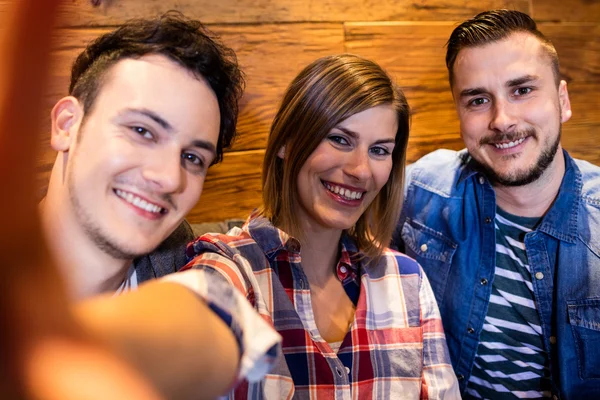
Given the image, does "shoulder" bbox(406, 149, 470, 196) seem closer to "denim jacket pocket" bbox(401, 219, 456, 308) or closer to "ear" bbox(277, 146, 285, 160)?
"denim jacket pocket" bbox(401, 219, 456, 308)

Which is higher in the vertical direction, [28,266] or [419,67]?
[419,67]

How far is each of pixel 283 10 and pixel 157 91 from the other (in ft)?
3.17

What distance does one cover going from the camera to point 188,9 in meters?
1.69

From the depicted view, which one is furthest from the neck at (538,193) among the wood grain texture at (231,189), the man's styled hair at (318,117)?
the wood grain texture at (231,189)

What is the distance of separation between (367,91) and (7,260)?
1252 millimetres

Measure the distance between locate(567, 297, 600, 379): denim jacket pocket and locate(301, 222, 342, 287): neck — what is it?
78cm

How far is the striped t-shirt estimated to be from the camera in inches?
64.2

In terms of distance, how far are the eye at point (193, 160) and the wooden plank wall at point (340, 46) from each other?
24.8 inches

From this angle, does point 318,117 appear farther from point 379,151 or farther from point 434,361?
point 434,361

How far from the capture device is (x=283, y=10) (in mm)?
1815

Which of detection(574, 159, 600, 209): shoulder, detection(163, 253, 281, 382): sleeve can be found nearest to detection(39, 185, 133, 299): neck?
detection(163, 253, 281, 382): sleeve

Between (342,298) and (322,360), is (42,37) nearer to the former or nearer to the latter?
(322,360)

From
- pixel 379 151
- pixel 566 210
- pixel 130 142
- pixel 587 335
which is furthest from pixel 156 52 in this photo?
pixel 587 335

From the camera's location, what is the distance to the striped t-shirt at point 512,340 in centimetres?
163
